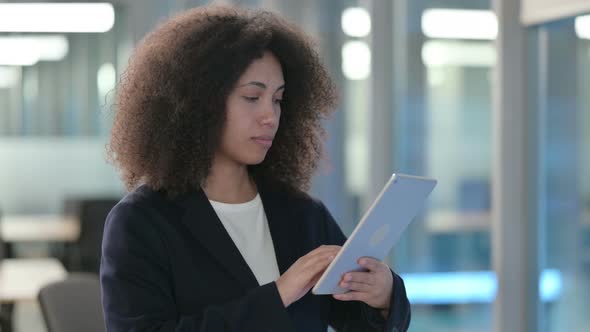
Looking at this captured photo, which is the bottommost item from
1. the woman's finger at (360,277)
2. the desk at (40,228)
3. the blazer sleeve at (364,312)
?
the desk at (40,228)

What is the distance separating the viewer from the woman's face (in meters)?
1.86

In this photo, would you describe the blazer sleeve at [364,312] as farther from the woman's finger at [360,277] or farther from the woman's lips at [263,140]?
the woman's lips at [263,140]

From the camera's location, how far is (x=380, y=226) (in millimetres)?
1709

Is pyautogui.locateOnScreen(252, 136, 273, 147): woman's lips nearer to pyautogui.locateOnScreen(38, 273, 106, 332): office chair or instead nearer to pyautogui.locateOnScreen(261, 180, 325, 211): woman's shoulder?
pyautogui.locateOnScreen(261, 180, 325, 211): woman's shoulder

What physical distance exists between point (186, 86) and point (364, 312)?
60 cm

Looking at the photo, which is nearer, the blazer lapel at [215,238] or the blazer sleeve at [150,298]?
the blazer sleeve at [150,298]

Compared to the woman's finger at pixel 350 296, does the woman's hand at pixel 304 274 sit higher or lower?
higher

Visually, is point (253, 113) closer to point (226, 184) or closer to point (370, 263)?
point (226, 184)

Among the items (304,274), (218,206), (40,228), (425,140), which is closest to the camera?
(304,274)

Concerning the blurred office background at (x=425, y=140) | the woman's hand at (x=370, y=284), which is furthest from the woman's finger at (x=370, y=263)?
the blurred office background at (x=425, y=140)

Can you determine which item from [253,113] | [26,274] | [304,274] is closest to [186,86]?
[253,113]

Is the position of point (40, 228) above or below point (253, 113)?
below

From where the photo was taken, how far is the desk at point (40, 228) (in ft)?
16.4

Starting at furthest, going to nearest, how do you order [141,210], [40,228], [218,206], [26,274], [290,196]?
1. [40,228]
2. [26,274]
3. [290,196]
4. [218,206]
5. [141,210]
